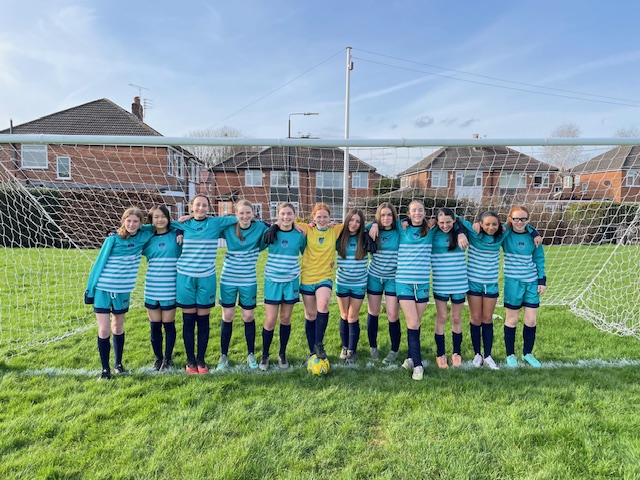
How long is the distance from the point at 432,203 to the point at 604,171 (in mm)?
2360

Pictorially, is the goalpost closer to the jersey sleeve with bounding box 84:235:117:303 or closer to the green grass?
the jersey sleeve with bounding box 84:235:117:303

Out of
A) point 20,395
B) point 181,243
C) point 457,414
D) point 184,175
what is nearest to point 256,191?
point 184,175

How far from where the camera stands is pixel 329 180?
6.40m

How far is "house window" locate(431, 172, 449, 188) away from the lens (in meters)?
5.67

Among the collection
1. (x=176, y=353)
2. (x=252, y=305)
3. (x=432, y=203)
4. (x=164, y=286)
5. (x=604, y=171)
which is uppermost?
(x=604, y=171)

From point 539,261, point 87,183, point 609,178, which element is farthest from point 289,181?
point 609,178

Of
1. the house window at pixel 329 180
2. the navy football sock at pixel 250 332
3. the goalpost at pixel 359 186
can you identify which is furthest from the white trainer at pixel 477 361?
the house window at pixel 329 180

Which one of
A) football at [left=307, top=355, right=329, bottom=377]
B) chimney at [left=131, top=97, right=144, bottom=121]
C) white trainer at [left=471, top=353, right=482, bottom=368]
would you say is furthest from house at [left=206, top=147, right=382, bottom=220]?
chimney at [left=131, top=97, right=144, bottom=121]

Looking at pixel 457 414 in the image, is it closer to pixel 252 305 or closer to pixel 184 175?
pixel 252 305

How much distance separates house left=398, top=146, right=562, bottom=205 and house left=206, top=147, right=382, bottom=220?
2.23 ft

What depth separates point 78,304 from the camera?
5594 mm

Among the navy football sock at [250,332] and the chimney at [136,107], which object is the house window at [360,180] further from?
the chimney at [136,107]

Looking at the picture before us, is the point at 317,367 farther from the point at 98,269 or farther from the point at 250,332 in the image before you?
the point at 98,269

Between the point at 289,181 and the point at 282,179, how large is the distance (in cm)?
40
